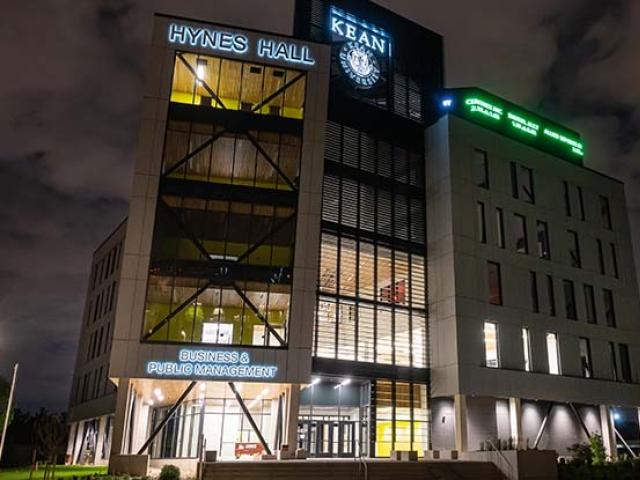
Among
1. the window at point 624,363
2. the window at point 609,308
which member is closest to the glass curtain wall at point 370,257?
the window at point 609,308

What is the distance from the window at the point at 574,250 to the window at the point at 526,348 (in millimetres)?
7320

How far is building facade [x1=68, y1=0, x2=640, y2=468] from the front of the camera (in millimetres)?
29750

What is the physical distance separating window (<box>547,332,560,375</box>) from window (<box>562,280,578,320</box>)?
2325 mm

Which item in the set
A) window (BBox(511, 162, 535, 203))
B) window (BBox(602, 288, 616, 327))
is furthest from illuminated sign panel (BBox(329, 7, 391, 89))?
window (BBox(602, 288, 616, 327))

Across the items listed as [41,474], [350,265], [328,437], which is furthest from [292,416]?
[41,474]

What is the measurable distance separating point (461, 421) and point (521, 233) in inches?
545

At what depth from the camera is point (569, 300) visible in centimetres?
4069

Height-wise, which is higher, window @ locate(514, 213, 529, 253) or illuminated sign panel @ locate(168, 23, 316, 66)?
illuminated sign panel @ locate(168, 23, 316, 66)

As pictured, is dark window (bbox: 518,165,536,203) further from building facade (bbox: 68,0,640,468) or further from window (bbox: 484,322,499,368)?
window (bbox: 484,322,499,368)

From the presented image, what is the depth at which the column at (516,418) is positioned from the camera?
3516 centimetres

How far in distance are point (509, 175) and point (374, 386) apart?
56.4 ft

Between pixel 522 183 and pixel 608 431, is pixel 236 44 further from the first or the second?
pixel 608 431

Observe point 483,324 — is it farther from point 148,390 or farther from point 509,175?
point 148,390

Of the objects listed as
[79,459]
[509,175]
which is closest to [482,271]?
[509,175]
